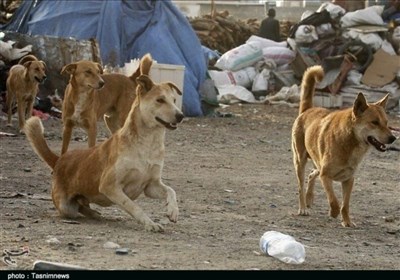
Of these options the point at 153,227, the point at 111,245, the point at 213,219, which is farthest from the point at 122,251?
the point at 213,219

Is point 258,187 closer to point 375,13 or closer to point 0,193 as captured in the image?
point 0,193

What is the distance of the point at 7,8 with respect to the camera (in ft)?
70.5

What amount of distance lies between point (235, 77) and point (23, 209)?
43.8ft

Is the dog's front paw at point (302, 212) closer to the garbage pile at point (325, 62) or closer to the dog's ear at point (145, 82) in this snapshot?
the dog's ear at point (145, 82)

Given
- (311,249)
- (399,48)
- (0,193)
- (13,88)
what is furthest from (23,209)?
(399,48)

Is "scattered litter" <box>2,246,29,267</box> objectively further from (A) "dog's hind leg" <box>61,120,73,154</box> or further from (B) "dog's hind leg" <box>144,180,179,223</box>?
(A) "dog's hind leg" <box>61,120,73,154</box>

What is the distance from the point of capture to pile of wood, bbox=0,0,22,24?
20348 millimetres

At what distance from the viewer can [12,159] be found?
1147 centimetres

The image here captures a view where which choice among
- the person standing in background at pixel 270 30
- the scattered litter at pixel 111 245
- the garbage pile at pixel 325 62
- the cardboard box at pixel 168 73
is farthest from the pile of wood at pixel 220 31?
the scattered litter at pixel 111 245

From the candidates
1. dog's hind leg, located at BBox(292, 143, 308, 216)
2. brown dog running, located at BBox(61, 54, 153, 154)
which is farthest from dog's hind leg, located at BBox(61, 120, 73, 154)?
dog's hind leg, located at BBox(292, 143, 308, 216)

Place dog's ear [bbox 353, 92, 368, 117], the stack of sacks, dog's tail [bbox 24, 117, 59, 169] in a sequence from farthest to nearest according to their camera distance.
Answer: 1. the stack of sacks
2. dog's ear [bbox 353, 92, 368, 117]
3. dog's tail [bbox 24, 117, 59, 169]

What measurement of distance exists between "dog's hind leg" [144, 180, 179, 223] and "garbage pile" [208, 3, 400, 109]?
12.4 m

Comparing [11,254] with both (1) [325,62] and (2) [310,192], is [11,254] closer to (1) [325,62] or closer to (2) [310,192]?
(2) [310,192]

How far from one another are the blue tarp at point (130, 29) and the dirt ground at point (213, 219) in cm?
395
